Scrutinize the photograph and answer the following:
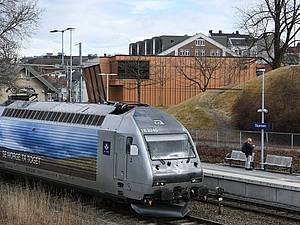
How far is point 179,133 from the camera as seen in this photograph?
16.6 metres

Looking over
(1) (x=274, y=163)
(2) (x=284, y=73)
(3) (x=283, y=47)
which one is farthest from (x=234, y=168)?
(3) (x=283, y=47)

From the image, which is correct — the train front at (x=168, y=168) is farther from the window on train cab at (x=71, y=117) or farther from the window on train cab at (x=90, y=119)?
the window on train cab at (x=71, y=117)

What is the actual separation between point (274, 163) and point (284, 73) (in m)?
15.9

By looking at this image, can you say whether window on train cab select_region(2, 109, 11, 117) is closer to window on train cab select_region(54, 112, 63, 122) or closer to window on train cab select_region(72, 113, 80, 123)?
window on train cab select_region(54, 112, 63, 122)

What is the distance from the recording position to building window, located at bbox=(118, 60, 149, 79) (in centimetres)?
7106

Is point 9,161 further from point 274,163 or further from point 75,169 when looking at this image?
point 274,163

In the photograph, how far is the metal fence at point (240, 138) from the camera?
3209cm

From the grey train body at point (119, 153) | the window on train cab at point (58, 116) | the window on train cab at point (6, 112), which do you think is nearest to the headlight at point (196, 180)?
the grey train body at point (119, 153)

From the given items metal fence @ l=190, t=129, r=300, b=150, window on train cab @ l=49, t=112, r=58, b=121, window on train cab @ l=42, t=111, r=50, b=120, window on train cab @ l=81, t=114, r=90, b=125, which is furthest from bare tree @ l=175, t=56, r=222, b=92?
window on train cab @ l=81, t=114, r=90, b=125

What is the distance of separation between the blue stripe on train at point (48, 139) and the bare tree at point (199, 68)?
48.4 m

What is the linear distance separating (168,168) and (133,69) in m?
56.3

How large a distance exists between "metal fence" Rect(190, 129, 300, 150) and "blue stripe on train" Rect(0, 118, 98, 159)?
613 inches

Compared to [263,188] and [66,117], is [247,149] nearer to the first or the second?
[263,188]

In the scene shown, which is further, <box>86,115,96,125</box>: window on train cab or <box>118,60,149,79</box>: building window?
<box>118,60,149,79</box>: building window
